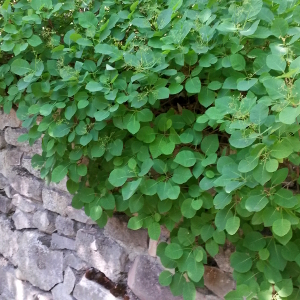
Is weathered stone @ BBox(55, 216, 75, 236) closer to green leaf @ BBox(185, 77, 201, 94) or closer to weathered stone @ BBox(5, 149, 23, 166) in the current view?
weathered stone @ BBox(5, 149, 23, 166)

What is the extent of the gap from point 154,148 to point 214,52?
35cm

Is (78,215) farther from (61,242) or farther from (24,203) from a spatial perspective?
(24,203)

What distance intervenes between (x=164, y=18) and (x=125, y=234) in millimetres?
902

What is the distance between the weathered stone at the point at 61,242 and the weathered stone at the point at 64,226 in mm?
Answer: 29

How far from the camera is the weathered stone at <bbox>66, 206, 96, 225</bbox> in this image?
1.81m

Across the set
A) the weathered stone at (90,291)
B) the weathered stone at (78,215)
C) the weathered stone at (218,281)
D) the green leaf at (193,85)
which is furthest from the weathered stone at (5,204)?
the green leaf at (193,85)

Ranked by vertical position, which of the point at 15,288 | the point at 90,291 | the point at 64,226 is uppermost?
the point at 64,226

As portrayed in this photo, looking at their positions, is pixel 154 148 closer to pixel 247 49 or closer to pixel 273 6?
pixel 247 49

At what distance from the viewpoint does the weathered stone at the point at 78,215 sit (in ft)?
5.94

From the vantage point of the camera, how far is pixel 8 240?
86.4 inches

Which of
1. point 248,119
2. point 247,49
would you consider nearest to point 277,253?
point 248,119

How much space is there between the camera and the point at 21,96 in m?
1.62

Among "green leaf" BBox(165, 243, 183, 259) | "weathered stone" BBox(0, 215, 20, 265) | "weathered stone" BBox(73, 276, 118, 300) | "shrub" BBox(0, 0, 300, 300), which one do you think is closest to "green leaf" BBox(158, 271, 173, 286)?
"shrub" BBox(0, 0, 300, 300)

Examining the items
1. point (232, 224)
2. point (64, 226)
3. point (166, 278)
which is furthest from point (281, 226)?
point (64, 226)
